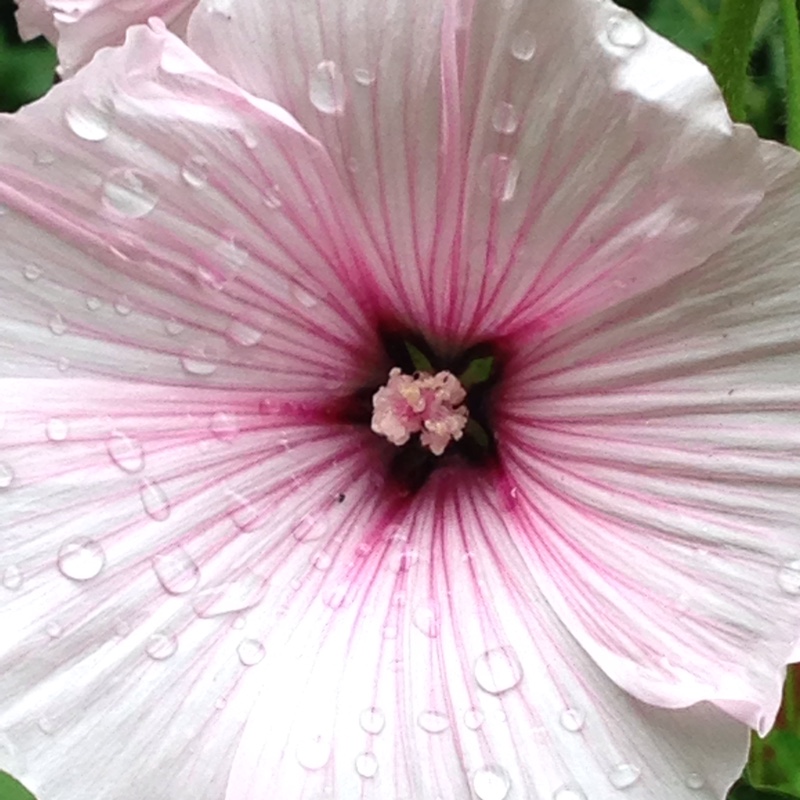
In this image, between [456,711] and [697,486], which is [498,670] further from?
[697,486]

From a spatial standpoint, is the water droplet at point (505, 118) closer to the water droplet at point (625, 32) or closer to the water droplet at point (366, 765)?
the water droplet at point (625, 32)

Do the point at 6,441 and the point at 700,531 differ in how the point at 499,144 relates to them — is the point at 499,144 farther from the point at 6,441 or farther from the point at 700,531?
the point at 6,441

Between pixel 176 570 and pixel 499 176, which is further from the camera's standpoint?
pixel 176 570

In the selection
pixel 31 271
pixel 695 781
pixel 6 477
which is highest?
pixel 31 271

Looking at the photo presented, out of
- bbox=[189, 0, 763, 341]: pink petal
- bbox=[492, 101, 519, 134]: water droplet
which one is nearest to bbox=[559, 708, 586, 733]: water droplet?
bbox=[189, 0, 763, 341]: pink petal

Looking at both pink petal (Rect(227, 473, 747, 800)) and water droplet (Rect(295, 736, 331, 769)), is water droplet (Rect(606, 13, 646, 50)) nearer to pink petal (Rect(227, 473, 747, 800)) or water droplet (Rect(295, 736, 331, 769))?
pink petal (Rect(227, 473, 747, 800))

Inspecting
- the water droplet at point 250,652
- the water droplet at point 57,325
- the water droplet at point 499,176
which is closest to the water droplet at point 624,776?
the water droplet at point 250,652

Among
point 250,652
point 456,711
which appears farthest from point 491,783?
point 250,652
